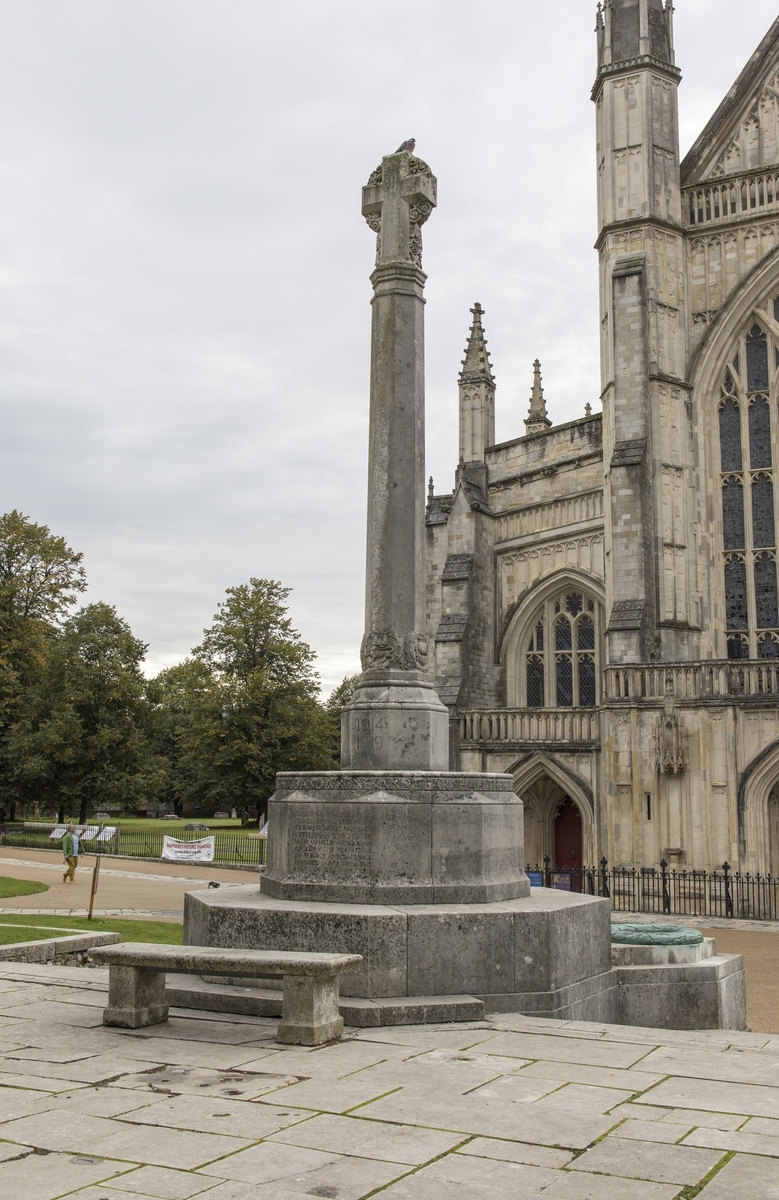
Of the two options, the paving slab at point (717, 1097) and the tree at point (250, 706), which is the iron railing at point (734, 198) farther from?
the tree at point (250, 706)

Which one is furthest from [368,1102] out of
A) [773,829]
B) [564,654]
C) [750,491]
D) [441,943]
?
[564,654]

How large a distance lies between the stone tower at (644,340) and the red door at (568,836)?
5608mm

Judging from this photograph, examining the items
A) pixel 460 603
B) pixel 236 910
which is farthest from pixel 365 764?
pixel 460 603

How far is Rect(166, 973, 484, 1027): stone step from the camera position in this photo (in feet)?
21.9

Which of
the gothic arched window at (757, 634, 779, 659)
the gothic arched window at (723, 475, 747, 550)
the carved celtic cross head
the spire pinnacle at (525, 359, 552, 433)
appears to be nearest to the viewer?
the carved celtic cross head

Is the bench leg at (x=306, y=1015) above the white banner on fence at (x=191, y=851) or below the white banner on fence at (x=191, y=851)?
above

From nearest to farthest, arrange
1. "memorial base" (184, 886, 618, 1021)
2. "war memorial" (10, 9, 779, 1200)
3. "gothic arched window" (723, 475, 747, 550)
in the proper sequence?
"war memorial" (10, 9, 779, 1200)
"memorial base" (184, 886, 618, 1021)
"gothic arched window" (723, 475, 747, 550)

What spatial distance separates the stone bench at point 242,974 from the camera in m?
6.04

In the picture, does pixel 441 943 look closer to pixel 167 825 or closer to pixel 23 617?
pixel 23 617

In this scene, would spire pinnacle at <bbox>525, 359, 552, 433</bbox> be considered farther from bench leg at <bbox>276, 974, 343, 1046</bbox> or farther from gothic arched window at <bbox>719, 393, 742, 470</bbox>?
bench leg at <bbox>276, 974, 343, 1046</bbox>

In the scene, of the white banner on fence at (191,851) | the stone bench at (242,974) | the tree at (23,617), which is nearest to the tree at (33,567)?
the tree at (23,617)

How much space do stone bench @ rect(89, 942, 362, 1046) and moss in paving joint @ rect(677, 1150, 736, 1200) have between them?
2415mm

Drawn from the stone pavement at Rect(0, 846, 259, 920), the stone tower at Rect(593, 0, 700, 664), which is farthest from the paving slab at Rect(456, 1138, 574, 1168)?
the stone tower at Rect(593, 0, 700, 664)

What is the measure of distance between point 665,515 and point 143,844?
23.7 m
